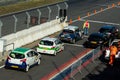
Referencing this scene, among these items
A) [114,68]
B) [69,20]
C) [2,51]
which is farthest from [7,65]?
[69,20]

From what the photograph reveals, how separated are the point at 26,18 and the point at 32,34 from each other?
187cm

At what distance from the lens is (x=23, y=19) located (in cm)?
3838

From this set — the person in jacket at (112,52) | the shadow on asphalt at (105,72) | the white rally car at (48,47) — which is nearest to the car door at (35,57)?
the white rally car at (48,47)

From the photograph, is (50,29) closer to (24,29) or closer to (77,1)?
(24,29)

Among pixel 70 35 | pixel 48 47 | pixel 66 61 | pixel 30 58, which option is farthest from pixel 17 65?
pixel 70 35

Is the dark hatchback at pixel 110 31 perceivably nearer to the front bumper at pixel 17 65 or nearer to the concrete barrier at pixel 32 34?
the concrete barrier at pixel 32 34

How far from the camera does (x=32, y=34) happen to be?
131ft

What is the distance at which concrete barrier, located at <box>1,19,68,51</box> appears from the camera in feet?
119

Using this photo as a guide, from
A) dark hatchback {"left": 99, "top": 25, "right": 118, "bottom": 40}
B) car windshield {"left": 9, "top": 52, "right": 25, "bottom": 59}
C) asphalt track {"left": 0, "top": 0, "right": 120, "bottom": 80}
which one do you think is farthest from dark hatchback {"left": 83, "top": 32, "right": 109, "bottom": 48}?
car windshield {"left": 9, "top": 52, "right": 25, "bottom": 59}

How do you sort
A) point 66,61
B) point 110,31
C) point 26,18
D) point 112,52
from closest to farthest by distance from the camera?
point 112,52
point 66,61
point 26,18
point 110,31

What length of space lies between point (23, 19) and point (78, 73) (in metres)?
11.9

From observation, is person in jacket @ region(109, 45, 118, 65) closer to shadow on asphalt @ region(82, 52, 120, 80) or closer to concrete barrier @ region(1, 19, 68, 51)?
shadow on asphalt @ region(82, 52, 120, 80)

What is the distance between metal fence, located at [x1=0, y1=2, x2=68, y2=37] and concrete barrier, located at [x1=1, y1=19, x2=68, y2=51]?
0.42 metres

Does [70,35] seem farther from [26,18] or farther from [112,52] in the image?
[112,52]
